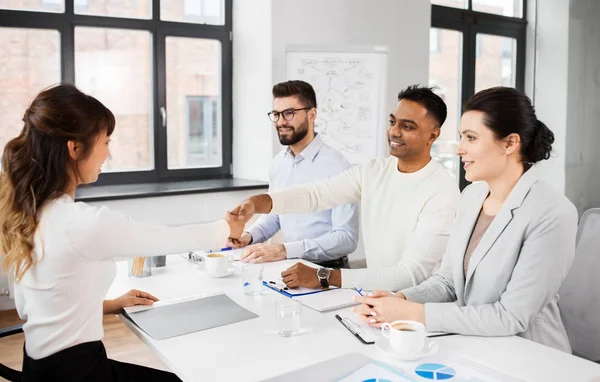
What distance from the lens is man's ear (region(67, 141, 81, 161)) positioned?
5.07 ft

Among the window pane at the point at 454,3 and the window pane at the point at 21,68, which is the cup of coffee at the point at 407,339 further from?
the window pane at the point at 454,3

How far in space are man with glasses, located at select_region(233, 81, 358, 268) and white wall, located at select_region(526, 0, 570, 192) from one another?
3.35 meters

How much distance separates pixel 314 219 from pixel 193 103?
6.95ft

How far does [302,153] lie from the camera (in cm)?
318

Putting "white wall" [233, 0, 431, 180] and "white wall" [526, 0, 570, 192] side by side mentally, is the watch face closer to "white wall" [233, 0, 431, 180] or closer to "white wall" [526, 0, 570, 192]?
"white wall" [233, 0, 431, 180]

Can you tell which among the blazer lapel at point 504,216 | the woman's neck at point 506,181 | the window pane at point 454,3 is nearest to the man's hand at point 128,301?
the blazer lapel at point 504,216

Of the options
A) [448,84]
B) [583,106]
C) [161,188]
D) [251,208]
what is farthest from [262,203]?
[583,106]

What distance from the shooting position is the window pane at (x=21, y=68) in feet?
13.3

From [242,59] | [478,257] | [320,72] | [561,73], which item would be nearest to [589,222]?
[478,257]

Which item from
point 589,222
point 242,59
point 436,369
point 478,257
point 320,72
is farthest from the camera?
point 242,59

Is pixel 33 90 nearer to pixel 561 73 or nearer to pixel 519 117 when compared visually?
pixel 519 117

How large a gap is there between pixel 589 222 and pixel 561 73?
4257 millimetres

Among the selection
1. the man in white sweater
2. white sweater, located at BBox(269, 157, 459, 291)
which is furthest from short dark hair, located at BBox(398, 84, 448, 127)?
white sweater, located at BBox(269, 157, 459, 291)

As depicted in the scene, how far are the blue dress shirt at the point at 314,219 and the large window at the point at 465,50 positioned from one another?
2.72 m
